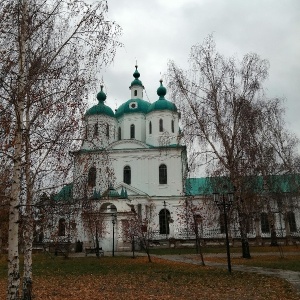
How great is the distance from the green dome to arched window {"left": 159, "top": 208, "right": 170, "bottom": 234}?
43.3 ft

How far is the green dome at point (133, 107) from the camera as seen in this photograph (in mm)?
49094

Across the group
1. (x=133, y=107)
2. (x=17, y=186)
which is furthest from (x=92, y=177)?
(x=133, y=107)

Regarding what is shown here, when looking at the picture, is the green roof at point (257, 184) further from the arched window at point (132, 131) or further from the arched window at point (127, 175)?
the arched window at point (132, 131)

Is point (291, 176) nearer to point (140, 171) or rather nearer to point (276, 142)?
point (276, 142)

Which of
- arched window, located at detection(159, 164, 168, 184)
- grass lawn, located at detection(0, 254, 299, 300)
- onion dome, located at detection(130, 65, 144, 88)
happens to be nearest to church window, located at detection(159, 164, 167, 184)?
arched window, located at detection(159, 164, 168, 184)

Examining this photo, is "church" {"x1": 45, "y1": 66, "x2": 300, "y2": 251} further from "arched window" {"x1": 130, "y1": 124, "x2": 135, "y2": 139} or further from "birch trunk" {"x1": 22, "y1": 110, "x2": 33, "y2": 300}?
"birch trunk" {"x1": 22, "y1": 110, "x2": 33, "y2": 300}

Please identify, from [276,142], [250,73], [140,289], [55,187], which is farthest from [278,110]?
[55,187]

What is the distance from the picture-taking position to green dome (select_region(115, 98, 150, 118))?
49094 mm

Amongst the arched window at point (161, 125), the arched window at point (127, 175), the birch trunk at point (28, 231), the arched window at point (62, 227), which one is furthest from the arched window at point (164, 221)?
the birch trunk at point (28, 231)

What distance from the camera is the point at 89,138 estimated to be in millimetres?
9898

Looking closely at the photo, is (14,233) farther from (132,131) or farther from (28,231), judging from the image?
(132,131)

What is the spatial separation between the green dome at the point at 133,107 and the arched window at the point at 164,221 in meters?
13.2

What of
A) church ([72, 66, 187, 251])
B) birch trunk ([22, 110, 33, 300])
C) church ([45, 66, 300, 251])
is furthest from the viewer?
church ([72, 66, 187, 251])

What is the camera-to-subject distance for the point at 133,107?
49.5 m
